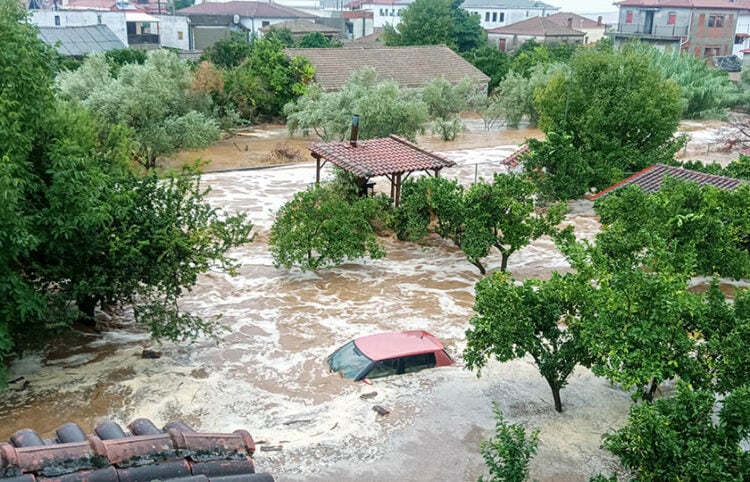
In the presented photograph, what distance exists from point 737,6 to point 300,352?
69.0 metres

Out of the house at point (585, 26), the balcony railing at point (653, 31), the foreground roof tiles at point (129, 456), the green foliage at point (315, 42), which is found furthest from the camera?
the house at point (585, 26)

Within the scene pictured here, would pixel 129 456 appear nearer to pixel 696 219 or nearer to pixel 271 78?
pixel 696 219

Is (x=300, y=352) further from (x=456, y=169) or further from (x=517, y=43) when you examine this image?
(x=517, y=43)

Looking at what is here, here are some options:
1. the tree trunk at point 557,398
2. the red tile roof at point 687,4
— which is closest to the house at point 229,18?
the red tile roof at point 687,4

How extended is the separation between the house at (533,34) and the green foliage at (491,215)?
197 ft

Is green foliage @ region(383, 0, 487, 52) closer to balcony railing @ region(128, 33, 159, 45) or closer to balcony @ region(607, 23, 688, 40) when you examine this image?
balcony @ region(607, 23, 688, 40)

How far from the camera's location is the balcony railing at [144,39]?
220 ft

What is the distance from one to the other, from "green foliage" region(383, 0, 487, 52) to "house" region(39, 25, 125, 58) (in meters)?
24.9

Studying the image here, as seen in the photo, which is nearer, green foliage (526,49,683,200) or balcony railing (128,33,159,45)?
green foliage (526,49,683,200)

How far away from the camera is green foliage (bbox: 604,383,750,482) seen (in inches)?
334

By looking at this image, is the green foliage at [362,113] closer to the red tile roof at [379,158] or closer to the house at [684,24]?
the red tile roof at [379,158]

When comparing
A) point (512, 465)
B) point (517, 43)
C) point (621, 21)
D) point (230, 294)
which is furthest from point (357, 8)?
point (512, 465)

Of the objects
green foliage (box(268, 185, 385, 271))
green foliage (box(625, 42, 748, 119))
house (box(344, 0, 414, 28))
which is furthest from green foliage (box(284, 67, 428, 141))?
house (box(344, 0, 414, 28))

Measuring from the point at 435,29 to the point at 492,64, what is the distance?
10836 millimetres
